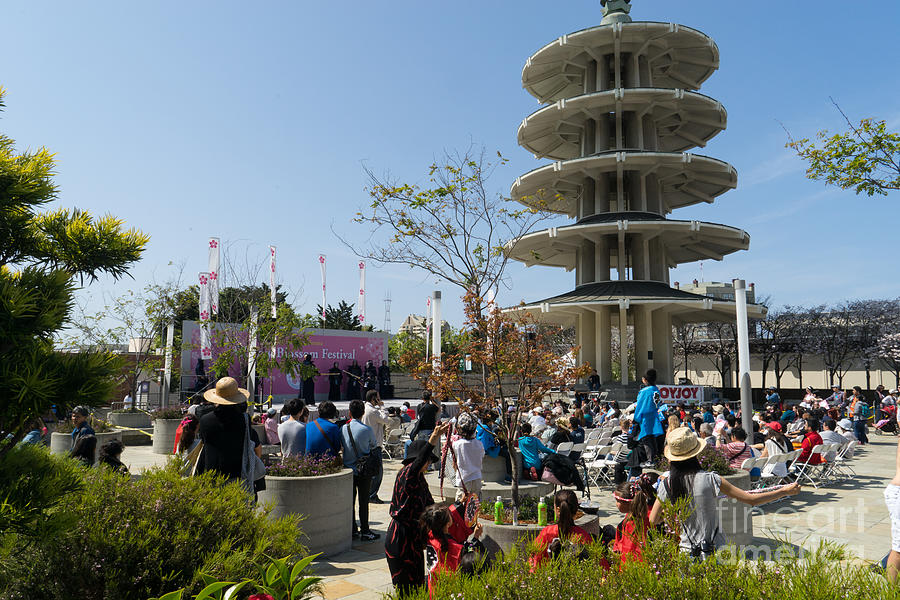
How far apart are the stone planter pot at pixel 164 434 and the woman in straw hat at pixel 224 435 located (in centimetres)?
1072

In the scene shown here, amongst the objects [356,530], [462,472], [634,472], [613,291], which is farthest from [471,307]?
[613,291]

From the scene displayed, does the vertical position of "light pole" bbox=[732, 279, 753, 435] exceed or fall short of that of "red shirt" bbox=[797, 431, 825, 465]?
it exceeds it

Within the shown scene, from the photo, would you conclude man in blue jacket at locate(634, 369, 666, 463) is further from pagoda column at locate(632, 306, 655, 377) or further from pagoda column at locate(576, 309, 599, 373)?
pagoda column at locate(576, 309, 599, 373)

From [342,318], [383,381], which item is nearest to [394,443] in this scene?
[383,381]

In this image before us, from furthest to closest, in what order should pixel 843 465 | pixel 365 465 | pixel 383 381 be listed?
pixel 383 381 < pixel 843 465 < pixel 365 465

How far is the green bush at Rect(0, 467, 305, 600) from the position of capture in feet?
10.3

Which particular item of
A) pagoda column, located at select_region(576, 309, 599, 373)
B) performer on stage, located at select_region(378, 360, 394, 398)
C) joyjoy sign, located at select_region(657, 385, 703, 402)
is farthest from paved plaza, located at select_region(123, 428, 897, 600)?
performer on stage, located at select_region(378, 360, 394, 398)

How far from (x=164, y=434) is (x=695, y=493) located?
579 inches

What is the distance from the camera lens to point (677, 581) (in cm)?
282

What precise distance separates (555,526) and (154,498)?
2864mm

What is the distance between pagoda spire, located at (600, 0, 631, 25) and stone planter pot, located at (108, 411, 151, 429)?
32.2 metres

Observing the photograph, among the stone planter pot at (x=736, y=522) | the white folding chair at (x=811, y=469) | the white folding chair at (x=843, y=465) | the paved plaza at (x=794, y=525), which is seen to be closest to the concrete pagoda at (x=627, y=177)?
the white folding chair at (x=843, y=465)

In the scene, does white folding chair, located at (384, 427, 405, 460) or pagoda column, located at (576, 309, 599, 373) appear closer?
white folding chair, located at (384, 427, 405, 460)

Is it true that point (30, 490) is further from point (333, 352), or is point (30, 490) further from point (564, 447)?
point (333, 352)
